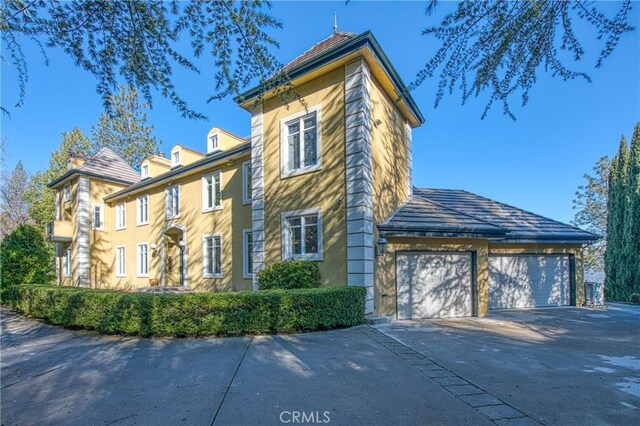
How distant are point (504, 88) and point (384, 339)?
532 centimetres

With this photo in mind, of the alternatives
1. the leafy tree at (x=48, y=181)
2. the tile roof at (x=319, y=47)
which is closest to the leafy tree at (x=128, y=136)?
the leafy tree at (x=48, y=181)

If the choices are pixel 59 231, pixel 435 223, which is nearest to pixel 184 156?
pixel 59 231

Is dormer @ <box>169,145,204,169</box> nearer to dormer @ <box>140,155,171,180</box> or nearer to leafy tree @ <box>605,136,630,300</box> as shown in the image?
dormer @ <box>140,155,171,180</box>

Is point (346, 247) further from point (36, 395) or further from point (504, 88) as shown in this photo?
point (36, 395)

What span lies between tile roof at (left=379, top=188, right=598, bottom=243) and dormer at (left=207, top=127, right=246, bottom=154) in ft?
29.1

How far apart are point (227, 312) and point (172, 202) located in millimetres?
11951

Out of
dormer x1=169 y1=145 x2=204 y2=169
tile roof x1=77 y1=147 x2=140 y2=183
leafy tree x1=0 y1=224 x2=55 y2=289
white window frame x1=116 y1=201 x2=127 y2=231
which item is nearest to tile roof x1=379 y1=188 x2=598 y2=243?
dormer x1=169 y1=145 x2=204 y2=169

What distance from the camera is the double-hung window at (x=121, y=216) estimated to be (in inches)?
831

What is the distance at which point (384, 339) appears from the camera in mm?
7156

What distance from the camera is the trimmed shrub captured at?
9.26 m

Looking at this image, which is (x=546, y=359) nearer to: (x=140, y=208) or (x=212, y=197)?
(x=212, y=197)

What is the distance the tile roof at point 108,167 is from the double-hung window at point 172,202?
25.3ft

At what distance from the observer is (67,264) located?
22.7 metres

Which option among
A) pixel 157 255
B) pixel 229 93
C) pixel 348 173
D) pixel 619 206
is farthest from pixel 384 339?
pixel 619 206
